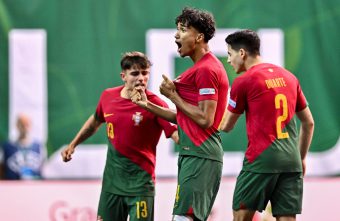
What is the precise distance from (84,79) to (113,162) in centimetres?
368

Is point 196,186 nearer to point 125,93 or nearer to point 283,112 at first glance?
point 283,112

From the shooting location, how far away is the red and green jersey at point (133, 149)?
25.2 feet

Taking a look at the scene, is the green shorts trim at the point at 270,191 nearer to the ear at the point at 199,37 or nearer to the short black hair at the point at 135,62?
the ear at the point at 199,37

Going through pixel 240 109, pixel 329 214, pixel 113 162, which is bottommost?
pixel 329 214

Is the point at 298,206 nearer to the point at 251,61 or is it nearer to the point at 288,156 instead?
the point at 288,156

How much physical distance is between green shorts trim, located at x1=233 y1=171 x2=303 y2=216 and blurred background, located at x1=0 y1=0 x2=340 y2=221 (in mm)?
3785

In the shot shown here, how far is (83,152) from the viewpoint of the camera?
11.2 m

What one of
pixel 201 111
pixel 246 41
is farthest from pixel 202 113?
pixel 246 41

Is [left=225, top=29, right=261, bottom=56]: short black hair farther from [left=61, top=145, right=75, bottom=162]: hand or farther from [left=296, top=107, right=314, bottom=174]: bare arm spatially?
[left=61, top=145, right=75, bottom=162]: hand

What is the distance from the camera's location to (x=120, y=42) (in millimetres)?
11359

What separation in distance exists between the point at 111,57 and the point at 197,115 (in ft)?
15.3

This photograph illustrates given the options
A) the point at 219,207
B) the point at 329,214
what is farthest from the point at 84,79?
the point at 329,214

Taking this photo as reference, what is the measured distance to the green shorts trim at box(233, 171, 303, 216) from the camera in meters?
7.27

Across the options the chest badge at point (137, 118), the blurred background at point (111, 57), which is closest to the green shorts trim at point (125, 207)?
the chest badge at point (137, 118)
